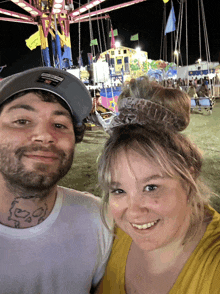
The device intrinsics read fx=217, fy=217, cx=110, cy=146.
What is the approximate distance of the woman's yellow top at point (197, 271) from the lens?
96 cm

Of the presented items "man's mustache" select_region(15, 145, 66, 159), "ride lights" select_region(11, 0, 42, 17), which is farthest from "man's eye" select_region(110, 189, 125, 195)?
"ride lights" select_region(11, 0, 42, 17)

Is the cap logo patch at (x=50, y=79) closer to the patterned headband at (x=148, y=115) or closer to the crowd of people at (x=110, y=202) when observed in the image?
the crowd of people at (x=110, y=202)

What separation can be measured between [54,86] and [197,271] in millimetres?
1281

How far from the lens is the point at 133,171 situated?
3.77 feet

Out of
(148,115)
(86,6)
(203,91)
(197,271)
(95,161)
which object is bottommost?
(95,161)

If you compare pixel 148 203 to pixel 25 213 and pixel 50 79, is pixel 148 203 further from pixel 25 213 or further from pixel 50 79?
pixel 50 79

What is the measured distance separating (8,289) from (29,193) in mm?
481

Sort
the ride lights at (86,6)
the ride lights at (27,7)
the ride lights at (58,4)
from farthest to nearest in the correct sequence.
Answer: the ride lights at (86,6) → the ride lights at (27,7) → the ride lights at (58,4)

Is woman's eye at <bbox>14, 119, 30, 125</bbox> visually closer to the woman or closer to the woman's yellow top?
the woman

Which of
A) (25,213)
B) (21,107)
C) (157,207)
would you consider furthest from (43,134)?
(157,207)

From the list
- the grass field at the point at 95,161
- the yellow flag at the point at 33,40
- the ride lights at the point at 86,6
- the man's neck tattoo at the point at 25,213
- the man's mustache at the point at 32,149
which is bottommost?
the grass field at the point at 95,161

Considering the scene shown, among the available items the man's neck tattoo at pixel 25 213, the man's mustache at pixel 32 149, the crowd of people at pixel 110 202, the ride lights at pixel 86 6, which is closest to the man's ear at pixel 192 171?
the crowd of people at pixel 110 202

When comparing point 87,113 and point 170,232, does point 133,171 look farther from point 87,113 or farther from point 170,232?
point 87,113

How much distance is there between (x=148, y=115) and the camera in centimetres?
124
